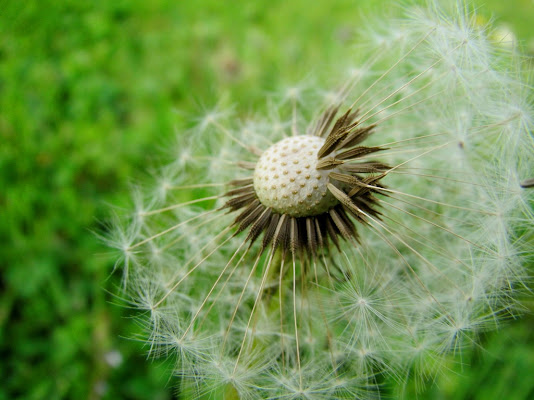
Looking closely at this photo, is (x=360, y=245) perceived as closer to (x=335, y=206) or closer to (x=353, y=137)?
(x=335, y=206)

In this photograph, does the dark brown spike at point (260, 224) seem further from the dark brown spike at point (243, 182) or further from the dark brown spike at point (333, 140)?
the dark brown spike at point (333, 140)

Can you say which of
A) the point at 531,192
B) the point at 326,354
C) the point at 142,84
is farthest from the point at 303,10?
the point at 326,354

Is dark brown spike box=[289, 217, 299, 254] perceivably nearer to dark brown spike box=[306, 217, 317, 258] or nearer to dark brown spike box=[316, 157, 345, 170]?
dark brown spike box=[306, 217, 317, 258]

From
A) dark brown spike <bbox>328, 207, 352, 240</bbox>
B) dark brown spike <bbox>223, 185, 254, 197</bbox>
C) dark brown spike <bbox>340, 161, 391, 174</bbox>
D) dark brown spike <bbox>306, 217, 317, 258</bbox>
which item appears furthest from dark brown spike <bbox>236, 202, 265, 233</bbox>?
dark brown spike <bbox>340, 161, 391, 174</bbox>

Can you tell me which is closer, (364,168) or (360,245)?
(364,168)

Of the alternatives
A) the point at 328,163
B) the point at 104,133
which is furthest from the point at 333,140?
the point at 104,133

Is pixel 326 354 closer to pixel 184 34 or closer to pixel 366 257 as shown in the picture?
pixel 366 257

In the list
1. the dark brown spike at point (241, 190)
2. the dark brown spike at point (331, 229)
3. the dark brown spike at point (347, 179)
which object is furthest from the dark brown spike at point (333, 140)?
the dark brown spike at point (241, 190)
